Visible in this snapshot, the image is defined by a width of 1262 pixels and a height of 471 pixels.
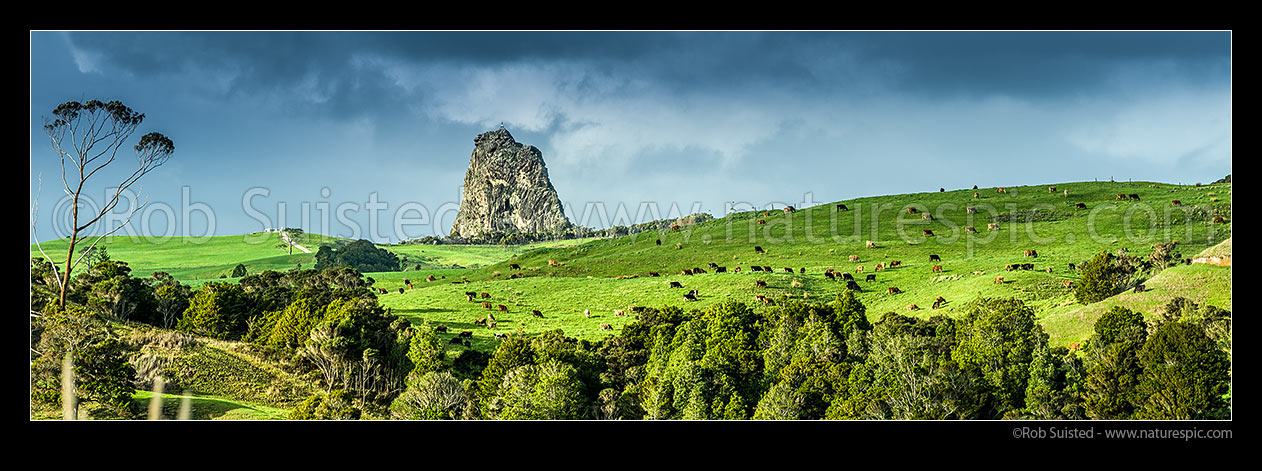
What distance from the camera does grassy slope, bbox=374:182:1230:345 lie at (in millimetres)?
75125

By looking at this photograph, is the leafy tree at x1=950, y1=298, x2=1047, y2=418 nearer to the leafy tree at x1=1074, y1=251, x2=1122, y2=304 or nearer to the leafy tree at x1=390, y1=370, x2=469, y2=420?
the leafy tree at x1=1074, y1=251, x2=1122, y2=304

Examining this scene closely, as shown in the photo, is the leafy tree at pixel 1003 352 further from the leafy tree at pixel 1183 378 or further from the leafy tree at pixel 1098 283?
the leafy tree at pixel 1098 283

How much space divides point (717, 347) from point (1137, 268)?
45216 millimetres

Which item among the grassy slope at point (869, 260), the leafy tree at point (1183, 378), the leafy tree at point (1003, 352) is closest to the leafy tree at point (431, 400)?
the grassy slope at point (869, 260)

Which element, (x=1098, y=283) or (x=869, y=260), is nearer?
(x=1098, y=283)

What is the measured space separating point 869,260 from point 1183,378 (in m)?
64.5

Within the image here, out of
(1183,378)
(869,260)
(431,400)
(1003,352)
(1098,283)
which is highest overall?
(869,260)

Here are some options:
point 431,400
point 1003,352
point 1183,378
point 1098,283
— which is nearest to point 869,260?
point 1098,283

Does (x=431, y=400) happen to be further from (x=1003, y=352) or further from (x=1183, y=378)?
(x=1183, y=378)

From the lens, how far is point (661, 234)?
13900 centimetres

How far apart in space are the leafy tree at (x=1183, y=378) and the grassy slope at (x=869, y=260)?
11966 mm

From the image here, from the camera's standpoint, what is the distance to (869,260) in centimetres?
10300
